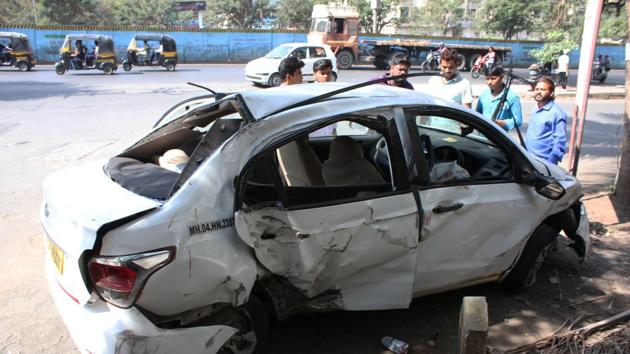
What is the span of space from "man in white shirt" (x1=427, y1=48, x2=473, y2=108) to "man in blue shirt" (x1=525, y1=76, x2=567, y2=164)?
735mm

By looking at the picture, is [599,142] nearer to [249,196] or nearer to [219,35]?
[249,196]

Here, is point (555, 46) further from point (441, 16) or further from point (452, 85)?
point (441, 16)

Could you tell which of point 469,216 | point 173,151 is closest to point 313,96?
point 173,151

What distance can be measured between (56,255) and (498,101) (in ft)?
14.3

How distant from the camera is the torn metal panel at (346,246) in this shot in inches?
97.3

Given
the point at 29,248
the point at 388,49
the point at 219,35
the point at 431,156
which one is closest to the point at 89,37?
the point at 219,35

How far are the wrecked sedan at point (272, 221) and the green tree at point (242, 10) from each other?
52.6m

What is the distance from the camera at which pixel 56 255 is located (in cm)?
252

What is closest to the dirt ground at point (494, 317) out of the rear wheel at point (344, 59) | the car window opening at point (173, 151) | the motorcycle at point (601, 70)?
the car window opening at point (173, 151)

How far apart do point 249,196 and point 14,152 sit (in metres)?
7.02

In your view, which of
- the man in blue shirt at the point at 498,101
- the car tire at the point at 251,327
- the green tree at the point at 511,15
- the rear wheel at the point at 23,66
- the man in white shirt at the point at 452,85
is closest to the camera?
the car tire at the point at 251,327

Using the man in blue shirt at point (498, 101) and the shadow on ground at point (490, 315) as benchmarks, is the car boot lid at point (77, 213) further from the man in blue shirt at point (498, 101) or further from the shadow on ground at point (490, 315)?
the man in blue shirt at point (498, 101)

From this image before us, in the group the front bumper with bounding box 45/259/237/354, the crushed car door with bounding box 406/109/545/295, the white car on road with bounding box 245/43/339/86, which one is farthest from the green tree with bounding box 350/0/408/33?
the front bumper with bounding box 45/259/237/354

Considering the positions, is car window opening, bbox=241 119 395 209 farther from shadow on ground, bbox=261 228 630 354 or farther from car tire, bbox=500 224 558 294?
car tire, bbox=500 224 558 294
